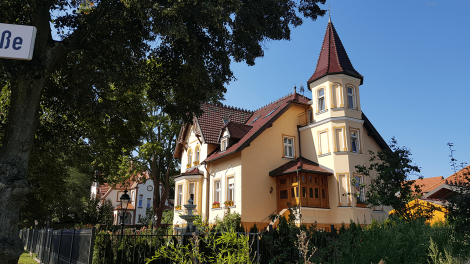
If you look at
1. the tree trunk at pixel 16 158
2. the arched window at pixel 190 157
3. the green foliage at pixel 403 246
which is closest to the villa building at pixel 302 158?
the arched window at pixel 190 157

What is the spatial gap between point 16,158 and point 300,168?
1530cm

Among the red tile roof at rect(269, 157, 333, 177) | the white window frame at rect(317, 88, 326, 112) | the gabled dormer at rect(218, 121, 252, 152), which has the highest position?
the white window frame at rect(317, 88, 326, 112)

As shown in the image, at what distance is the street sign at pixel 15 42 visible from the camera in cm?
344

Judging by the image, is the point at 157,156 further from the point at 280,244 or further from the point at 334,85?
the point at 280,244

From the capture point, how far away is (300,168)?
66.6 feet

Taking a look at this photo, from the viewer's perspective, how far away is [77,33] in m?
10.1

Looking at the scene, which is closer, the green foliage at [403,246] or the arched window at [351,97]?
the green foliage at [403,246]

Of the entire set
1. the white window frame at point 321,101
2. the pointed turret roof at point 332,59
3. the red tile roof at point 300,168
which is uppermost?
the pointed turret roof at point 332,59

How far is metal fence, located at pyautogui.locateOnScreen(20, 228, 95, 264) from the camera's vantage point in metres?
8.53

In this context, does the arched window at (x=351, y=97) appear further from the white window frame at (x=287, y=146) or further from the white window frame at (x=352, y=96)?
the white window frame at (x=287, y=146)

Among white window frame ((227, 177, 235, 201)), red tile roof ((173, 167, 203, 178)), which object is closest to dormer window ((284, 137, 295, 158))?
white window frame ((227, 177, 235, 201))

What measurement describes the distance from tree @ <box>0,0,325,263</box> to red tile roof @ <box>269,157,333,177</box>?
34.0ft

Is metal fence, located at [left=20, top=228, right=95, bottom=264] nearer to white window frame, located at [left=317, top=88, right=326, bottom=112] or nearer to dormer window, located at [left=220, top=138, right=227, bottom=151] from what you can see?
dormer window, located at [left=220, top=138, right=227, bottom=151]

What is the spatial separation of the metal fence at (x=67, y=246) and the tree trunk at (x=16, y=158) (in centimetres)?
147
